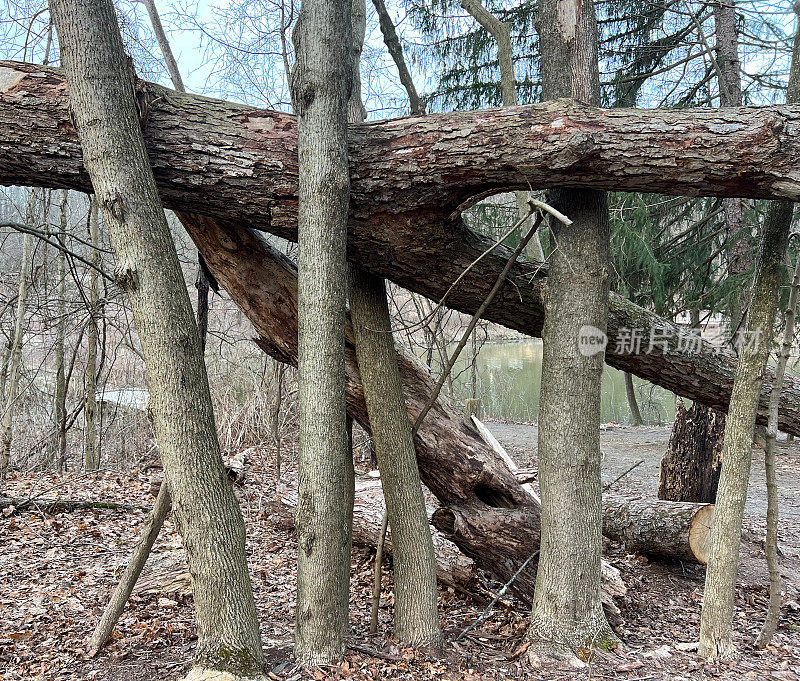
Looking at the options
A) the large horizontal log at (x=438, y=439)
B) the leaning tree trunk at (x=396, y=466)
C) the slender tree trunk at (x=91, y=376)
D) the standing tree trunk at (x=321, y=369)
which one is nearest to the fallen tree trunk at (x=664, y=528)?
the large horizontal log at (x=438, y=439)

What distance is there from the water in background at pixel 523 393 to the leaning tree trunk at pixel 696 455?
693 cm

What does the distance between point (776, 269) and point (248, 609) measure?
130 inches

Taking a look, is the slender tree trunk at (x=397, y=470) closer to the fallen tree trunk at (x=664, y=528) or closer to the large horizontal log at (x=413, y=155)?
the large horizontal log at (x=413, y=155)

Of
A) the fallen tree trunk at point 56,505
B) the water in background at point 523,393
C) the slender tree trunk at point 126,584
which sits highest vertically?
the slender tree trunk at point 126,584

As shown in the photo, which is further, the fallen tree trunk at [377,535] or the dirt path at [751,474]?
the dirt path at [751,474]

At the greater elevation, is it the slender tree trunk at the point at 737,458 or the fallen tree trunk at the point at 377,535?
the slender tree trunk at the point at 737,458

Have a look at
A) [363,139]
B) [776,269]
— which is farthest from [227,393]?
[776,269]

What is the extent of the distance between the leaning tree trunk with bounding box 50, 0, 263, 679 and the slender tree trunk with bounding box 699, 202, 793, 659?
8.00 ft

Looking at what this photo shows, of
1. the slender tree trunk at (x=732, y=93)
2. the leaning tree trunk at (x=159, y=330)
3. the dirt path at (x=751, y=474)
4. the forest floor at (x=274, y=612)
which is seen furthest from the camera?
the slender tree trunk at (x=732, y=93)

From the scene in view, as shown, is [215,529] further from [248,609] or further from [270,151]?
[270,151]

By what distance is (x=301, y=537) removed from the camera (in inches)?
117

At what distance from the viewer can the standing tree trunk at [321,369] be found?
294cm

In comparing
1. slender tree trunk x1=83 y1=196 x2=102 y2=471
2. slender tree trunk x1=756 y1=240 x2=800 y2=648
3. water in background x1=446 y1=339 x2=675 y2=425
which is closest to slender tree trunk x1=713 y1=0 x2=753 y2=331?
slender tree trunk x1=756 y1=240 x2=800 y2=648

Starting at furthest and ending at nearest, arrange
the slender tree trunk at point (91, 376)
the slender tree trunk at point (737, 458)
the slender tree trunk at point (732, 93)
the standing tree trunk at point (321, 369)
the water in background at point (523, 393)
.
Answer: the water in background at point (523, 393) → the slender tree trunk at point (91, 376) → the slender tree trunk at point (732, 93) → the slender tree trunk at point (737, 458) → the standing tree trunk at point (321, 369)
